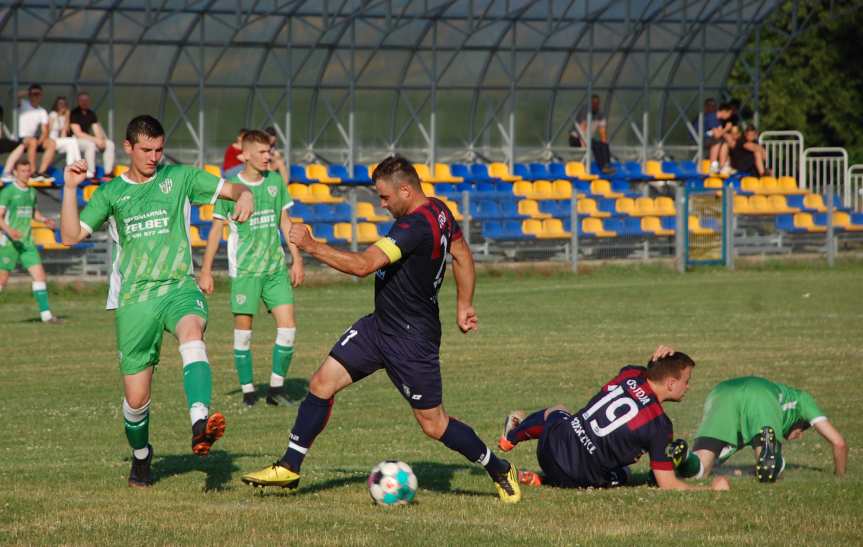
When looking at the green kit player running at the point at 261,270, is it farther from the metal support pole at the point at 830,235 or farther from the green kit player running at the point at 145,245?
the metal support pole at the point at 830,235

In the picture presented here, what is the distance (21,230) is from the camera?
780 inches

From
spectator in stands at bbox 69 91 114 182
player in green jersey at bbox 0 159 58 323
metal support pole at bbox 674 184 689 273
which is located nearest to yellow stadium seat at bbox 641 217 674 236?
metal support pole at bbox 674 184 689 273

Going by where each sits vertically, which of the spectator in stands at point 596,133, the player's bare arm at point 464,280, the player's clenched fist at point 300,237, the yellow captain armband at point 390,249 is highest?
the spectator in stands at point 596,133

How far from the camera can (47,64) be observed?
30.2 meters

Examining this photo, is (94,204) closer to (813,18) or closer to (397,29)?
(397,29)

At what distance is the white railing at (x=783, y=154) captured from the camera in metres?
35.6

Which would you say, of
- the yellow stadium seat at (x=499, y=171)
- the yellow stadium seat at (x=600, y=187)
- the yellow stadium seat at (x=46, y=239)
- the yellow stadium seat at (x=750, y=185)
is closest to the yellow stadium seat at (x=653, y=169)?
the yellow stadium seat at (x=750, y=185)

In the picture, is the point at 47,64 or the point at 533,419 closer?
the point at 533,419

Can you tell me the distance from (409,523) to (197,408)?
133cm

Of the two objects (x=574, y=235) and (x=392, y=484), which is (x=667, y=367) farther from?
(x=574, y=235)

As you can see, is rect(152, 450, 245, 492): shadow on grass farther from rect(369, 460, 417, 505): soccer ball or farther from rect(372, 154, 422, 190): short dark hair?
rect(372, 154, 422, 190): short dark hair

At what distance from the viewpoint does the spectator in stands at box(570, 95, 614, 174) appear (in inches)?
1378

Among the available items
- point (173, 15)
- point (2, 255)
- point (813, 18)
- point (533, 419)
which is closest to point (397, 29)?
point (173, 15)

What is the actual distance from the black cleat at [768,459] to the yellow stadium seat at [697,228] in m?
21.1
